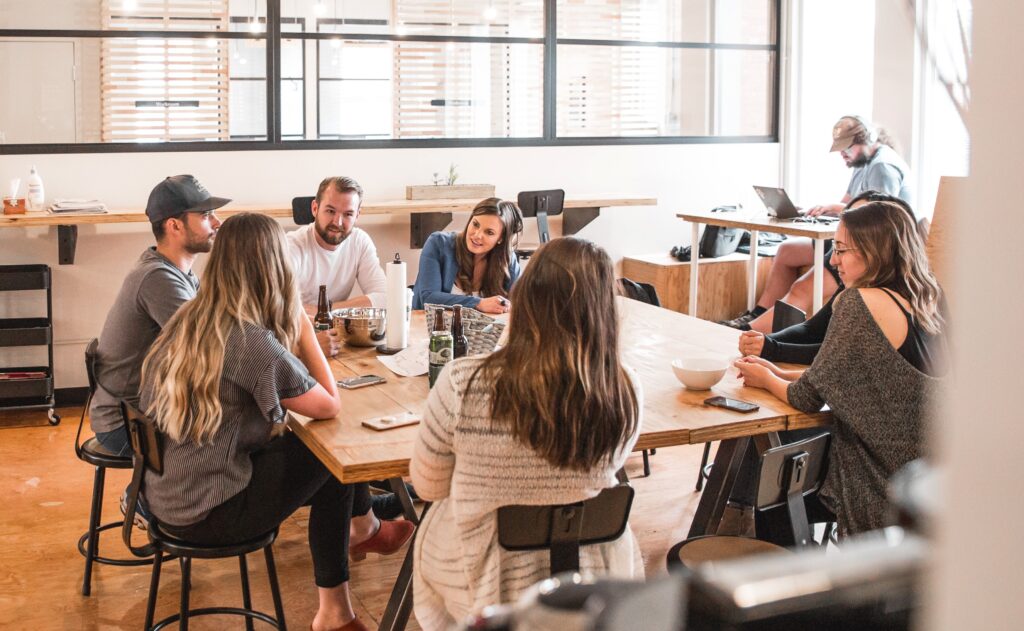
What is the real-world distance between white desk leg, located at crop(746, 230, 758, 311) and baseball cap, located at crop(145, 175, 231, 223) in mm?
4049

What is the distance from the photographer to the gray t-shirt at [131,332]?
2.85m

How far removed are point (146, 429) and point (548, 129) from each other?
4490mm

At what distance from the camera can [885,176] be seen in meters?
5.67

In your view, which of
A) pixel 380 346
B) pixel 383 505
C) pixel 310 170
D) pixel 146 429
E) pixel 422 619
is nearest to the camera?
pixel 422 619

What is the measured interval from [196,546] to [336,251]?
1876 mm

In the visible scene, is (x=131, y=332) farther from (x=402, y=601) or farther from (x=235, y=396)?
(x=402, y=601)

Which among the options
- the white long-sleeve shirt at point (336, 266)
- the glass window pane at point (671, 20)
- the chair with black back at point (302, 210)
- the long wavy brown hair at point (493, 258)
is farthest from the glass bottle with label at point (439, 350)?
the glass window pane at point (671, 20)

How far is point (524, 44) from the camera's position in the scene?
6387mm

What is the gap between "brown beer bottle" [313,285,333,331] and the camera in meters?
3.40

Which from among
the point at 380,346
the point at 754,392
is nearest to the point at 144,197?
the point at 380,346

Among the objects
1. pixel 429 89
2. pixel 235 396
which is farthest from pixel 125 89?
pixel 235 396

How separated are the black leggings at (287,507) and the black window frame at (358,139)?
3460mm

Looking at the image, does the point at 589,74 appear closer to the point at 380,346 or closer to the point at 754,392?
the point at 380,346

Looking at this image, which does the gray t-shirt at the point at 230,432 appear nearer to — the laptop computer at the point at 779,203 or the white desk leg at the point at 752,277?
the laptop computer at the point at 779,203
